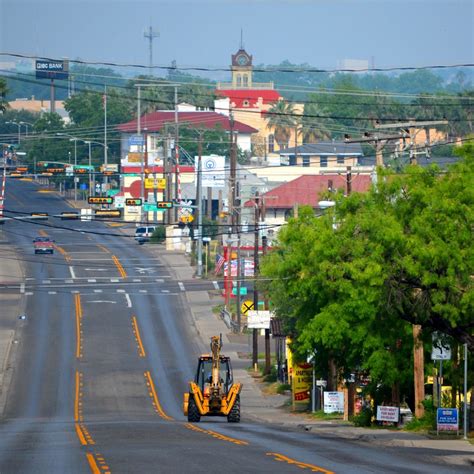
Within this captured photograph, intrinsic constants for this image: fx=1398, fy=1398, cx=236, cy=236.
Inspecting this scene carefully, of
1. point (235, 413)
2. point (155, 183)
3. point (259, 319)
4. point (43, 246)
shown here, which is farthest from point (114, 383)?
point (155, 183)

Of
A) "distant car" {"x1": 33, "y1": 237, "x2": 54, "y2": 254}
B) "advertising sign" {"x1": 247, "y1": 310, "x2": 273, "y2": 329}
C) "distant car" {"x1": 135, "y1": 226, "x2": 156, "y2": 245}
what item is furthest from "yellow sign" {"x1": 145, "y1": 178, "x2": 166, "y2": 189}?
"advertising sign" {"x1": 247, "y1": 310, "x2": 273, "y2": 329}

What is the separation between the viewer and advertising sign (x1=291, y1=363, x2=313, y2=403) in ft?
207

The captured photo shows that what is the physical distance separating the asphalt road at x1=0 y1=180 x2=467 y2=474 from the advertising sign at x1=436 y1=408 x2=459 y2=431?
2.69m

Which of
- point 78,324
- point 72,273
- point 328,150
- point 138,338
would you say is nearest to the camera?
point 138,338

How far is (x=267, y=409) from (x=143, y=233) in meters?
72.7

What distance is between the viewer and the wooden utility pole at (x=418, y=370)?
44500 mm

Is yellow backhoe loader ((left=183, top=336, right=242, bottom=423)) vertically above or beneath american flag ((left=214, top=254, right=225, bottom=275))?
beneath

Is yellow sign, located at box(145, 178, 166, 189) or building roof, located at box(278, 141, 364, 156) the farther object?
building roof, located at box(278, 141, 364, 156)

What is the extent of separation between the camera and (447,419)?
39.8 m

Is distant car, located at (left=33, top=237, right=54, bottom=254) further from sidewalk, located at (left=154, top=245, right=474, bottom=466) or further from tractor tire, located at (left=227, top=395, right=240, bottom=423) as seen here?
tractor tire, located at (left=227, top=395, right=240, bottom=423)

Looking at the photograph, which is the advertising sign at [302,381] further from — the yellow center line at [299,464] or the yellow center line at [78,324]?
the yellow center line at [299,464]

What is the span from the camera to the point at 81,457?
105 feet

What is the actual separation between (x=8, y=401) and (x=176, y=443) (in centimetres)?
3444

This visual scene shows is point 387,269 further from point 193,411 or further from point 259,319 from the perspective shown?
point 259,319
